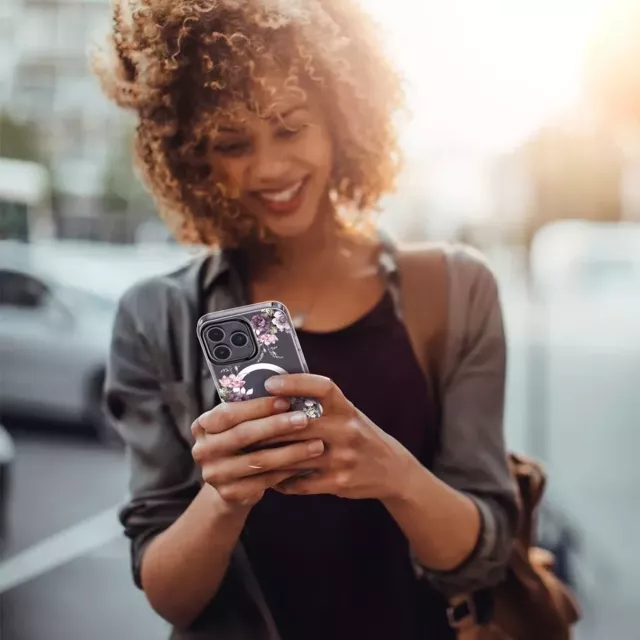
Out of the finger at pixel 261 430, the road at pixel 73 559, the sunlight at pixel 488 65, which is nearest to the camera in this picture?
the finger at pixel 261 430

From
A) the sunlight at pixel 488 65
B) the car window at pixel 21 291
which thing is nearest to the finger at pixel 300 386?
the sunlight at pixel 488 65

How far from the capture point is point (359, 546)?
0.74 meters

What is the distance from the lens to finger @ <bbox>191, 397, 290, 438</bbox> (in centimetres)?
56

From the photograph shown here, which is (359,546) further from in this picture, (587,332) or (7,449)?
(587,332)

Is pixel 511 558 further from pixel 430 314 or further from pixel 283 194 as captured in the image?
pixel 283 194

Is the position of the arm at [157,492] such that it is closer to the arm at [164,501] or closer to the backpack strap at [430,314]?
the arm at [164,501]

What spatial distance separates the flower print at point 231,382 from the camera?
0.58 meters

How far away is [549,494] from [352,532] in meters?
0.88

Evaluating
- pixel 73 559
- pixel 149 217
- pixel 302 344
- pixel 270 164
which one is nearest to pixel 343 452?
pixel 302 344

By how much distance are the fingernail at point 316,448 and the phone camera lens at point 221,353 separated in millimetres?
88

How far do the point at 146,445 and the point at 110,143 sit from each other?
0.44 meters

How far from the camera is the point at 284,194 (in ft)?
2.23

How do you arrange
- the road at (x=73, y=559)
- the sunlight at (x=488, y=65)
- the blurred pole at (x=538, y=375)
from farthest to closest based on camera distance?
1. the blurred pole at (x=538, y=375)
2. the road at (x=73, y=559)
3. the sunlight at (x=488, y=65)

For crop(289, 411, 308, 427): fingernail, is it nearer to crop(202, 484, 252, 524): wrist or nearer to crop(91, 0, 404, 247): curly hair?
crop(202, 484, 252, 524): wrist
